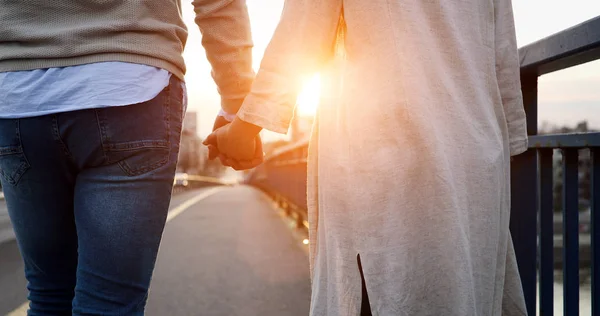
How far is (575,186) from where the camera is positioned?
1818 millimetres

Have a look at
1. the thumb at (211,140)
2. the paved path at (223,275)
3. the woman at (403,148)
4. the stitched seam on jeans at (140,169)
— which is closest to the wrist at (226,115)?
the thumb at (211,140)

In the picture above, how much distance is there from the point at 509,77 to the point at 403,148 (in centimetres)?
43

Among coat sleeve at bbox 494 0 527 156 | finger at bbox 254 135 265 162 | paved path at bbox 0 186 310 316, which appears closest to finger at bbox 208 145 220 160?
finger at bbox 254 135 265 162

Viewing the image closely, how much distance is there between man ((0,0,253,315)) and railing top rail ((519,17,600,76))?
1145 millimetres

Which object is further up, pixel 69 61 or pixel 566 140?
pixel 69 61

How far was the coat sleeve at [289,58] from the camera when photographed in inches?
54.4

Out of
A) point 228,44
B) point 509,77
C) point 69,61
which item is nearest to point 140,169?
point 69,61

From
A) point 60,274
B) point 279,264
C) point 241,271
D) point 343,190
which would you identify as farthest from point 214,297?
point 343,190

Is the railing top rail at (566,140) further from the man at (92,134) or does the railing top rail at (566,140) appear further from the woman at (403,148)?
the man at (92,134)

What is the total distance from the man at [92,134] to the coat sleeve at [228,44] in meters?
0.33

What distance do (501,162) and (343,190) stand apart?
405 mm

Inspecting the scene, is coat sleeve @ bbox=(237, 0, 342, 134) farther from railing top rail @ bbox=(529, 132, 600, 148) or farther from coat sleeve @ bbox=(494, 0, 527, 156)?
railing top rail @ bbox=(529, 132, 600, 148)

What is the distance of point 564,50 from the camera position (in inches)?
65.5

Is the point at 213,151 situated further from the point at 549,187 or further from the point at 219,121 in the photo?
the point at 549,187
